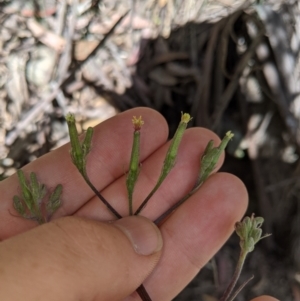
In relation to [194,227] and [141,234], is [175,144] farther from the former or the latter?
[194,227]

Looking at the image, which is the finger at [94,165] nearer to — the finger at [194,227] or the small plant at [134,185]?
the small plant at [134,185]

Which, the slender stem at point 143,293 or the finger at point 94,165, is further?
the finger at point 94,165

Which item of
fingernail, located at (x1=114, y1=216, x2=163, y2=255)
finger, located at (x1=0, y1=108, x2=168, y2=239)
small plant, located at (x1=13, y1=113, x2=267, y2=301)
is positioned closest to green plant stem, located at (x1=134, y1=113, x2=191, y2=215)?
small plant, located at (x1=13, y1=113, x2=267, y2=301)

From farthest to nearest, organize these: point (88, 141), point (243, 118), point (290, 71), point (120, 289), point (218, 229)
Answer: point (243, 118)
point (290, 71)
point (218, 229)
point (88, 141)
point (120, 289)

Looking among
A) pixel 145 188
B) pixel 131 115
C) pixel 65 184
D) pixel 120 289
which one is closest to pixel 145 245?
pixel 120 289

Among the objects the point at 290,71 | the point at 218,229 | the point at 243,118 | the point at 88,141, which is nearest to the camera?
the point at 88,141

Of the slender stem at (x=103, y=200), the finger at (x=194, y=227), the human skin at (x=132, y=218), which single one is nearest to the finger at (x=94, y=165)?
the human skin at (x=132, y=218)

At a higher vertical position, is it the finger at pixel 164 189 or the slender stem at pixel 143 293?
the finger at pixel 164 189

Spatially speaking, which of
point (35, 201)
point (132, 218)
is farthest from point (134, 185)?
point (35, 201)

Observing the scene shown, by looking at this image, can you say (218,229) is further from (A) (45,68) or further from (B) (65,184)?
(A) (45,68)
